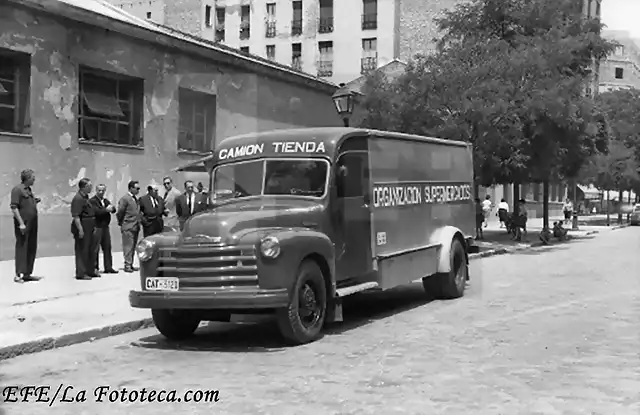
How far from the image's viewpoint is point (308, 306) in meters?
8.59

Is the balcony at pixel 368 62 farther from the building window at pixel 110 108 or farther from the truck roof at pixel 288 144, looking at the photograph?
the truck roof at pixel 288 144

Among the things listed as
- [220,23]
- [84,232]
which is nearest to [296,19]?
[220,23]

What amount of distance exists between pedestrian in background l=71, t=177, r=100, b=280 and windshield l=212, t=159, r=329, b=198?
15.7 ft

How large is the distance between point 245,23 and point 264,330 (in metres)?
45.1

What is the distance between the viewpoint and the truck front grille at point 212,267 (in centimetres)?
805

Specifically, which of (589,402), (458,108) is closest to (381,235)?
(589,402)

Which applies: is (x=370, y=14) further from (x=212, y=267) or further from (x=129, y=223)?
(x=212, y=267)

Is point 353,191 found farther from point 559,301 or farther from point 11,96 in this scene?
point 11,96

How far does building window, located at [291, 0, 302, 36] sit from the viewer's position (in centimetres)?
5325

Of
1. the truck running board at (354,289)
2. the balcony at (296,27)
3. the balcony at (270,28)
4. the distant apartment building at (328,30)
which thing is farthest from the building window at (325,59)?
the truck running board at (354,289)

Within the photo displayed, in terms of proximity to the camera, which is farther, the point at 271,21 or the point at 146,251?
the point at 271,21

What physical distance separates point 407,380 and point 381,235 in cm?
374

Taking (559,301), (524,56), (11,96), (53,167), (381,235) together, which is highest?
(524,56)

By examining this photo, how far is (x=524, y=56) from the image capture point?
23734 mm
